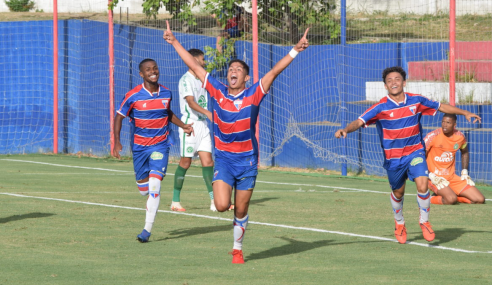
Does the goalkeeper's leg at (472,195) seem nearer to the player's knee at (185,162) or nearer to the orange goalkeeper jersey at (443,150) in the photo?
the orange goalkeeper jersey at (443,150)

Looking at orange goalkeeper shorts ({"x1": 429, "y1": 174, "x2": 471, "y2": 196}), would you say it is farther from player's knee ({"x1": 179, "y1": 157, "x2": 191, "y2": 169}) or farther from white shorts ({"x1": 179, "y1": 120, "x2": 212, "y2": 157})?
player's knee ({"x1": 179, "y1": 157, "x2": 191, "y2": 169})

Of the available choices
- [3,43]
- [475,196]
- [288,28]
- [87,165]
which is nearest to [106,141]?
[87,165]

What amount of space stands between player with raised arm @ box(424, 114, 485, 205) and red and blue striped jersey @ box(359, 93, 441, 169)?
3624 mm

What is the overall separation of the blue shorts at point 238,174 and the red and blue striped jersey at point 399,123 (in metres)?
1.73

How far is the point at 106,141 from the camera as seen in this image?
2097 cm

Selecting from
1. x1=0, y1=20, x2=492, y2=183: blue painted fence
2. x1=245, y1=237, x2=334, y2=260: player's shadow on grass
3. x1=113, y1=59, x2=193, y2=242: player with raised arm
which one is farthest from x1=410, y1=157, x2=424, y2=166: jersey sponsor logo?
x1=0, y1=20, x2=492, y2=183: blue painted fence

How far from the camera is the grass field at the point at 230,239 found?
284 inches

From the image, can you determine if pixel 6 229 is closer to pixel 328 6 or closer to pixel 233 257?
pixel 233 257

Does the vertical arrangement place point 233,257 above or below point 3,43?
below

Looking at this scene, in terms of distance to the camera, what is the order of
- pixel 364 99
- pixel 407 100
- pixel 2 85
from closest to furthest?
pixel 407 100 < pixel 364 99 < pixel 2 85

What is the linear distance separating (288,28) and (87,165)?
578cm

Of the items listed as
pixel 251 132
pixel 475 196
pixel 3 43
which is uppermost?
pixel 3 43

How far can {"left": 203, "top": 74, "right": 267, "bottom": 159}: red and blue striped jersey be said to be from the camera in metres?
7.92

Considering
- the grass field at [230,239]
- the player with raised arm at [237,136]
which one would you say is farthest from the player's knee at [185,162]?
the player with raised arm at [237,136]
